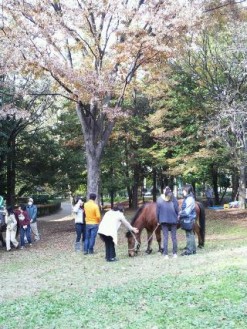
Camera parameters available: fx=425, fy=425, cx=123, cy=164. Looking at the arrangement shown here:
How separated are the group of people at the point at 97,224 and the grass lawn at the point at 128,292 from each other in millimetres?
525

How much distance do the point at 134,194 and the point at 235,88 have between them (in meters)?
12.6

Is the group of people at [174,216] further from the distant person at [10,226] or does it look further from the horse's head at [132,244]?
the distant person at [10,226]

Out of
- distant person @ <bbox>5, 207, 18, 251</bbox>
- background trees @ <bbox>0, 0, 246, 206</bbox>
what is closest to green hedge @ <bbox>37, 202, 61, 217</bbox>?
background trees @ <bbox>0, 0, 246, 206</bbox>

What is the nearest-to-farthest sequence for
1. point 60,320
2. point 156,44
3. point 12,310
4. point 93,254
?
1. point 60,320
2. point 12,310
3. point 93,254
4. point 156,44

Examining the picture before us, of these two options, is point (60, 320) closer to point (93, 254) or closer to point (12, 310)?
point (12, 310)

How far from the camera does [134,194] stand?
3219 centimetres

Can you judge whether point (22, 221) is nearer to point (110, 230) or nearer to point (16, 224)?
point (16, 224)

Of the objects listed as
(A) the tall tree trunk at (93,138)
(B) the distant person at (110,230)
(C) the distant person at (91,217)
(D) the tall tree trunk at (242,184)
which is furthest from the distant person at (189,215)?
(D) the tall tree trunk at (242,184)

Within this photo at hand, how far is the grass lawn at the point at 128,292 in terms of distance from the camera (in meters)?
5.52

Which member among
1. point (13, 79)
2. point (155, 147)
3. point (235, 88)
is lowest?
point (155, 147)

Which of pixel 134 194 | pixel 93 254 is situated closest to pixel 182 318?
pixel 93 254

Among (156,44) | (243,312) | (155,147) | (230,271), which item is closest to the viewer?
(243,312)

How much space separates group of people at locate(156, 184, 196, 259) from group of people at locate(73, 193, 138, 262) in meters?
1.00

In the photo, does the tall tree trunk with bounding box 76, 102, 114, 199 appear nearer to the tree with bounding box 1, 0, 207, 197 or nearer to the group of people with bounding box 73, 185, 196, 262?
the tree with bounding box 1, 0, 207, 197
